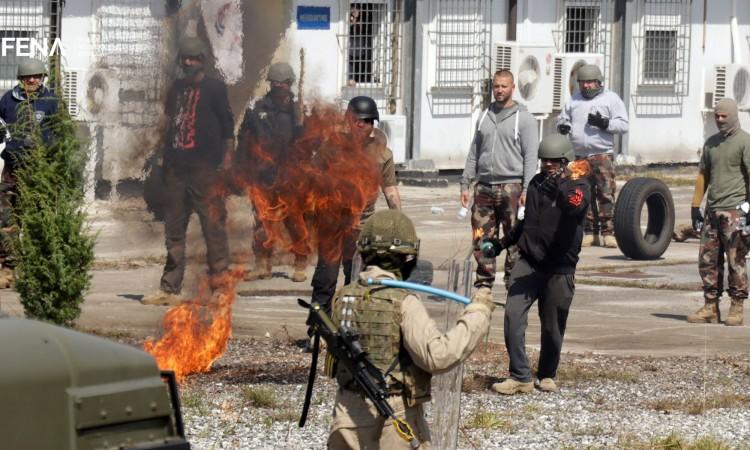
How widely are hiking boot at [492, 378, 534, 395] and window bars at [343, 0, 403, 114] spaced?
42.3 ft

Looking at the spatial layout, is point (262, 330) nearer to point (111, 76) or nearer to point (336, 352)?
point (111, 76)

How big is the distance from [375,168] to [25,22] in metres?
11.1

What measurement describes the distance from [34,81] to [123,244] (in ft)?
5.77

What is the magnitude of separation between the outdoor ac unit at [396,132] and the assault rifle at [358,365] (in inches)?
674

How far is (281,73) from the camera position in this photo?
11.0 m

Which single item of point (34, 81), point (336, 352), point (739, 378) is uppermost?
point (34, 81)

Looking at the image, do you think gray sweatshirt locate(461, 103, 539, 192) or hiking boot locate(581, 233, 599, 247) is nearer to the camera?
gray sweatshirt locate(461, 103, 539, 192)

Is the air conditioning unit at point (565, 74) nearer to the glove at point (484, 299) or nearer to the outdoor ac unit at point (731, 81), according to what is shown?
the outdoor ac unit at point (731, 81)

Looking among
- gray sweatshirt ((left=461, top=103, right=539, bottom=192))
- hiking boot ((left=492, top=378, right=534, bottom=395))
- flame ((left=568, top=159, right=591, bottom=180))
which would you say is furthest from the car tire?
hiking boot ((left=492, top=378, right=534, bottom=395))

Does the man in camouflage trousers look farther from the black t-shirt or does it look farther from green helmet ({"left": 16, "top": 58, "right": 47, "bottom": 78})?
green helmet ({"left": 16, "top": 58, "right": 47, "bottom": 78})

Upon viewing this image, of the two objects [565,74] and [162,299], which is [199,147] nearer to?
[162,299]

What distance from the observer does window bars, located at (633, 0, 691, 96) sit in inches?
1062

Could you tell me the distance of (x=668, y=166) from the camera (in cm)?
2705

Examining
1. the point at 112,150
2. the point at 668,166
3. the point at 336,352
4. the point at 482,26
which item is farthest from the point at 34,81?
the point at 668,166
